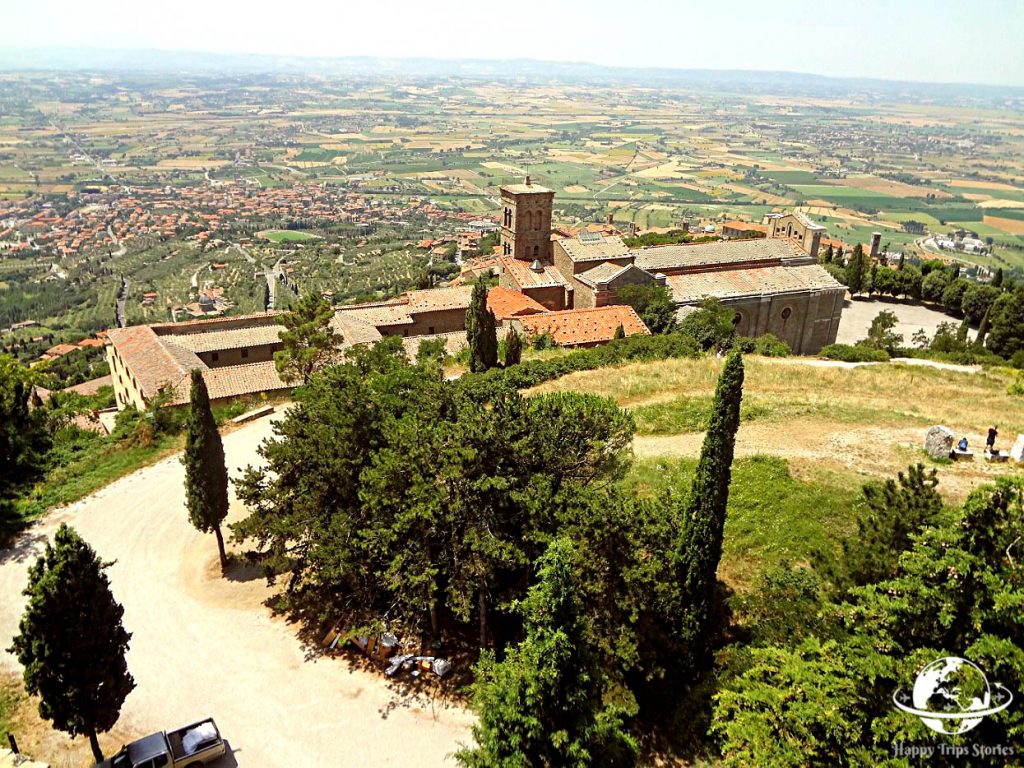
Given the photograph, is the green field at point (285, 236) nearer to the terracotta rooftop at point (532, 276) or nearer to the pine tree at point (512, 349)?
the terracotta rooftop at point (532, 276)

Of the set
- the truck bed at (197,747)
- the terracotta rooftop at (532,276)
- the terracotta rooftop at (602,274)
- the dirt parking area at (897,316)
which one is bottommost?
the dirt parking area at (897,316)

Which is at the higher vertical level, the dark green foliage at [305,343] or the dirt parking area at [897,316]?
the dark green foliage at [305,343]

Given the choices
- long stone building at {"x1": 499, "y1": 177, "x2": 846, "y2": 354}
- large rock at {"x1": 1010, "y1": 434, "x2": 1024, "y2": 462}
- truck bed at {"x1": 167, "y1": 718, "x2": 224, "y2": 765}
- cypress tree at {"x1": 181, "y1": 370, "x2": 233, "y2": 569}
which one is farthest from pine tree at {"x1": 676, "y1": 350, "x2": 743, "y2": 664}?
long stone building at {"x1": 499, "y1": 177, "x2": 846, "y2": 354}

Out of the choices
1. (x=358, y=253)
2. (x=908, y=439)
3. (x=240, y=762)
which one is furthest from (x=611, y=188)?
(x=240, y=762)

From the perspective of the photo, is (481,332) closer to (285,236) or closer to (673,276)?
(673,276)

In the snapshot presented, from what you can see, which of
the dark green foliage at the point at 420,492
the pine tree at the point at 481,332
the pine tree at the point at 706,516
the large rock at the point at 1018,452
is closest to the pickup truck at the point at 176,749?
the dark green foliage at the point at 420,492

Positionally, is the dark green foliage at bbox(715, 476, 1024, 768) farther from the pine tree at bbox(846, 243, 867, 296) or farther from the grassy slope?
the pine tree at bbox(846, 243, 867, 296)

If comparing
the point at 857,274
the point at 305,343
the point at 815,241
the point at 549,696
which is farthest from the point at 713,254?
the point at 549,696
